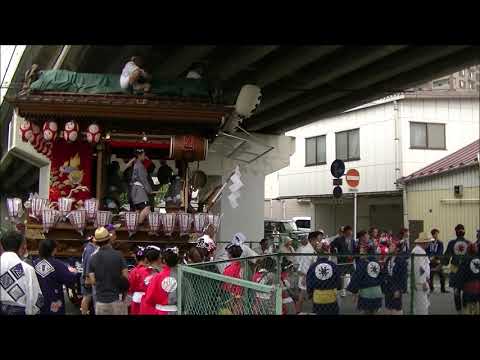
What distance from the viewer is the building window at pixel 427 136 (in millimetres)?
22484

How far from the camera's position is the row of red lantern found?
9125 mm

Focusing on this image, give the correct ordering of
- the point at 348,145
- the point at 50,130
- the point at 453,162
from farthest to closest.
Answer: the point at 348,145, the point at 453,162, the point at 50,130

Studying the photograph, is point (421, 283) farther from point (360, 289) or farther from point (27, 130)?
point (27, 130)

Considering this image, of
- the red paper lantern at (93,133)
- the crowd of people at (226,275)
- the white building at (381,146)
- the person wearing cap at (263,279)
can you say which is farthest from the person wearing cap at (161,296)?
the white building at (381,146)

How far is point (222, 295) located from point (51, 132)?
485 centimetres

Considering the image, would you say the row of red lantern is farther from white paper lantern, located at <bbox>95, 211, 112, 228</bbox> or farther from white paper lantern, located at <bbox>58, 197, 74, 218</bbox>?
white paper lantern, located at <bbox>95, 211, 112, 228</bbox>

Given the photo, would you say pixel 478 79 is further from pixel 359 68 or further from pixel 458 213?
pixel 359 68

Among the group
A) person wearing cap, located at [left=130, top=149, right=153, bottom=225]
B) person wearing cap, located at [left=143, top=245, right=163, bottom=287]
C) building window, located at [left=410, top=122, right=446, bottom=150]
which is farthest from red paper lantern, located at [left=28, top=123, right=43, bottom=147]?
building window, located at [left=410, top=122, right=446, bottom=150]

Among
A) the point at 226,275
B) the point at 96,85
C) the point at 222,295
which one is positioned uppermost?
the point at 96,85

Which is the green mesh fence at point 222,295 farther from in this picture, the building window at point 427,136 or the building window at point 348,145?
the building window at point 348,145

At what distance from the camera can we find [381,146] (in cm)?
2308

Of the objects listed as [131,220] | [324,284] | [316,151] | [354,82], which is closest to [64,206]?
[131,220]

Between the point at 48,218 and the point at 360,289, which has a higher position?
the point at 48,218

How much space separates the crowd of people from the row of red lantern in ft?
5.19
